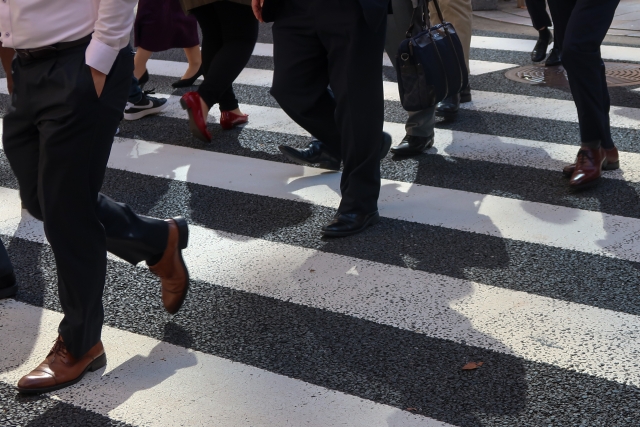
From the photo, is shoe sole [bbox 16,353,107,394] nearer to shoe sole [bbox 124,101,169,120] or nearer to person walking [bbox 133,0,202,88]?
shoe sole [bbox 124,101,169,120]

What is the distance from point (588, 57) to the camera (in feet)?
13.8

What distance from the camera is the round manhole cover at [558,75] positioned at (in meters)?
6.53

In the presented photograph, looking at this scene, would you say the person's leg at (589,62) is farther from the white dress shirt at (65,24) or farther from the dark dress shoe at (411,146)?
the white dress shirt at (65,24)

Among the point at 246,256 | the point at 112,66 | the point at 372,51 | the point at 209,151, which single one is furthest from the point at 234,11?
the point at 112,66

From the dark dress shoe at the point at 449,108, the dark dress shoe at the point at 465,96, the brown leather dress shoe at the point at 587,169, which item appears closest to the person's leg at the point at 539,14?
the dark dress shoe at the point at 465,96

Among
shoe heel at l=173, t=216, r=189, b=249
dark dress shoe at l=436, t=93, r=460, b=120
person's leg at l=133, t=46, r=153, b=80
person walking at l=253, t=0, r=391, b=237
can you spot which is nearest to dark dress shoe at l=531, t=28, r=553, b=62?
dark dress shoe at l=436, t=93, r=460, b=120

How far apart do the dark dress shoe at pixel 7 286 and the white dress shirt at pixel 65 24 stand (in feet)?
4.11

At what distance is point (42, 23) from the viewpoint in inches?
97.7

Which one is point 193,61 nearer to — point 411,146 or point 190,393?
point 411,146

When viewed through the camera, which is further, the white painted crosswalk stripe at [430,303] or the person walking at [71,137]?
the white painted crosswalk stripe at [430,303]

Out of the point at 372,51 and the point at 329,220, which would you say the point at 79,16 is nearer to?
the point at 372,51

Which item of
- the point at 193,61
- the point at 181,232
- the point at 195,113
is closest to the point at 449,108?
the point at 195,113

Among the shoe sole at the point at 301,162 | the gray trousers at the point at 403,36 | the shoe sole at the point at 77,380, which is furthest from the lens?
the gray trousers at the point at 403,36

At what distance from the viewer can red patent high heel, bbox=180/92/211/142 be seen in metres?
5.38
